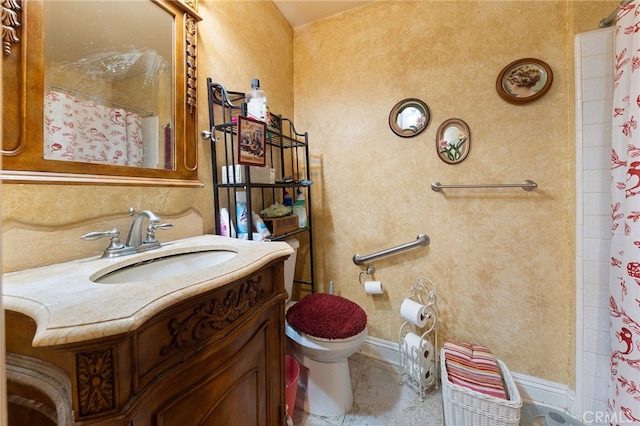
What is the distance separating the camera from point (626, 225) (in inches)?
36.2

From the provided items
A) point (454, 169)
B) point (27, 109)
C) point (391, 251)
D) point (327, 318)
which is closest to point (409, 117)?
point (454, 169)

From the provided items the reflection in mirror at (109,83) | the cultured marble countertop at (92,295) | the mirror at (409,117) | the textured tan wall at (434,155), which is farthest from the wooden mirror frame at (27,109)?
the mirror at (409,117)

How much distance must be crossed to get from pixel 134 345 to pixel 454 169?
1544 mm

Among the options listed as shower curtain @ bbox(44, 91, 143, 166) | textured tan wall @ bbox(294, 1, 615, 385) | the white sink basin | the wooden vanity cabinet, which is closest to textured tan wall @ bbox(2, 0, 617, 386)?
textured tan wall @ bbox(294, 1, 615, 385)

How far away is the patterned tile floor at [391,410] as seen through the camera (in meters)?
1.21

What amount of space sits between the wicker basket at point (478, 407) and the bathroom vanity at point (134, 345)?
86cm

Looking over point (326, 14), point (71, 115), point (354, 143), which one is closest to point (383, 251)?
point (354, 143)

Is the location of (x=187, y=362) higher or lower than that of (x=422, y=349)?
higher

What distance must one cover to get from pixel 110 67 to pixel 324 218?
4.29ft

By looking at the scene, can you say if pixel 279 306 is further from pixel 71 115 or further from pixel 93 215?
pixel 71 115

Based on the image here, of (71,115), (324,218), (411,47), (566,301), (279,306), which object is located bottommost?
(566,301)

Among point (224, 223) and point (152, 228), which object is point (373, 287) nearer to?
point (224, 223)

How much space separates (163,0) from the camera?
1005 millimetres

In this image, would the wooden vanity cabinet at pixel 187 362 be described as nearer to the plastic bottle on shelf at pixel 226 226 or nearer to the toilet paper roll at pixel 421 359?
the plastic bottle on shelf at pixel 226 226
